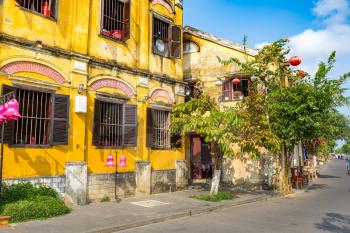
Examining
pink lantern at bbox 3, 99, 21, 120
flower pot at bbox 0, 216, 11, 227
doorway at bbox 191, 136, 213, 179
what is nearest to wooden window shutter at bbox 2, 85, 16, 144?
pink lantern at bbox 3, 99, 21, 120

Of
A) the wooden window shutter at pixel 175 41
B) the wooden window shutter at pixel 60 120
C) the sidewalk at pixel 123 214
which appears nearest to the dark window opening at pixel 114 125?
the wooden window shutter at pixel 60 120

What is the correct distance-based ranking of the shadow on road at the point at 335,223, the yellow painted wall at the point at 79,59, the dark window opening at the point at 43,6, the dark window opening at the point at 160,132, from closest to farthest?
the shadow on road at the point at 335,223 → the yellow painted wall at the point at 79,59 → the dark window opening at the point at 43,6 → the dark window opening at the point at 160,132

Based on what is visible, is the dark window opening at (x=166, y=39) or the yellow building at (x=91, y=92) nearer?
the yellow building at (x=91, y=92)

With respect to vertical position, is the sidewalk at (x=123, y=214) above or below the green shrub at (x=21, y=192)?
below

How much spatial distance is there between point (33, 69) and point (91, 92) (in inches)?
87.7

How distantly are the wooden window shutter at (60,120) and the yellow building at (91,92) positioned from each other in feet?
0.11

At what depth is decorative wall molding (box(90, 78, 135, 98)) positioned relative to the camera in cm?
1214

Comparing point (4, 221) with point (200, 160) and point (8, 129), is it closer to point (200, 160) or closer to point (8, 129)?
point (8, 129)

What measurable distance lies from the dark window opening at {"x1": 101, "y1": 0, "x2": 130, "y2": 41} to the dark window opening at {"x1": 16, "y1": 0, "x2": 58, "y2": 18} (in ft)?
6.60

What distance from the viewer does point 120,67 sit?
42.6 ft

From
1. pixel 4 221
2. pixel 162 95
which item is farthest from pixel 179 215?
pixel 162 95

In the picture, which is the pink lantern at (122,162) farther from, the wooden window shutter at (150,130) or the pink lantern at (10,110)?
the pink lantern at (10,110)

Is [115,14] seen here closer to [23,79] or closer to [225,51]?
[23,79]

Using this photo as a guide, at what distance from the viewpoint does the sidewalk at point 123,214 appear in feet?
25.9
